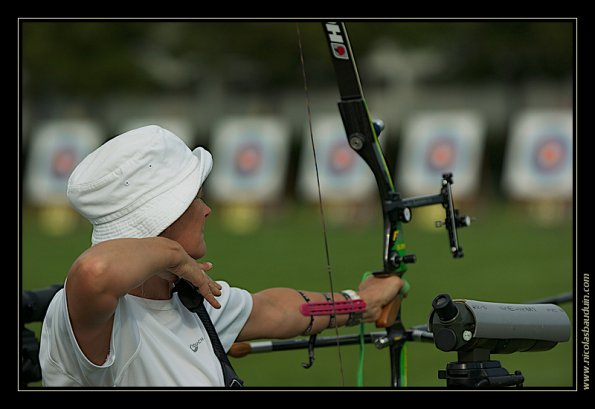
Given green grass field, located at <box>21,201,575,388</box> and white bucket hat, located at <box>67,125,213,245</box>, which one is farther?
green grass field, located at <box>21,201,575,388</box>

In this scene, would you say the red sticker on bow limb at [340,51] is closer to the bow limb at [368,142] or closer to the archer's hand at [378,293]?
the bow limb at [368,142]

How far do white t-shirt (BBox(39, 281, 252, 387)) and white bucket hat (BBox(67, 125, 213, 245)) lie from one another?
16cm

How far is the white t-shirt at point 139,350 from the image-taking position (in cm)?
216

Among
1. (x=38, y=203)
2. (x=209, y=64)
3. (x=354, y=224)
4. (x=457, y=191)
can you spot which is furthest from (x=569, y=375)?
(x=209, y=64)

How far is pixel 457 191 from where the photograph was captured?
16.2 metres

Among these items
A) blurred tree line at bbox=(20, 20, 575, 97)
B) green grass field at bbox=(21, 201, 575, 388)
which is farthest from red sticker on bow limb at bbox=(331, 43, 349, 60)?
blurred tree line at bbox=(20, 20, 575, 97)

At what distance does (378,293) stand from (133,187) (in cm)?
96

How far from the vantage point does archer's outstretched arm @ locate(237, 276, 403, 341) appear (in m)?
2.71

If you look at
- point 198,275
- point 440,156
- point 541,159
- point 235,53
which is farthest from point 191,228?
point 235,53

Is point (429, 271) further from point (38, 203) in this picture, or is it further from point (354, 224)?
point (38, 203)

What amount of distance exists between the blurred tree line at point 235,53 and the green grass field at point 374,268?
18.4 feet

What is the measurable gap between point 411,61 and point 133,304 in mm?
19861

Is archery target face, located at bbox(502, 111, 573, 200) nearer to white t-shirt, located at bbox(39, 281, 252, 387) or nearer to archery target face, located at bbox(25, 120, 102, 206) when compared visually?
archery target face, located at bbox(25, 120, 102, 206)
